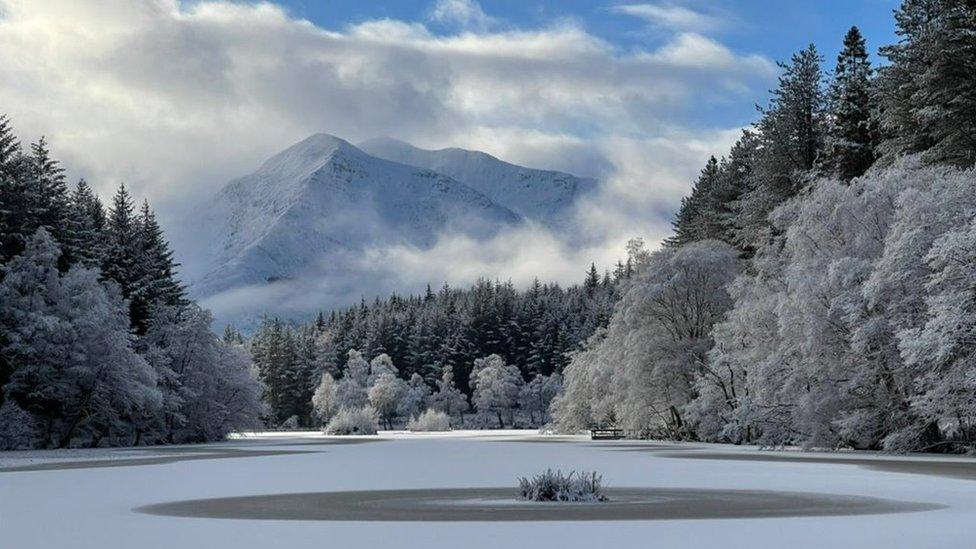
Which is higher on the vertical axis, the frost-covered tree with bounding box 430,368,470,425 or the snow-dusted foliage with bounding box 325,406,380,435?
the frost-covered tree with bounding box 430,368,470,425

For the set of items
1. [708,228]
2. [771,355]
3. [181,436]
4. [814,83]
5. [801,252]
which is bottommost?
[181,436]

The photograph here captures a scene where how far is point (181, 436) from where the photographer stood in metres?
81.4

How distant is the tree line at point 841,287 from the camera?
135ft

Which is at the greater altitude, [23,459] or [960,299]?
[960,299]

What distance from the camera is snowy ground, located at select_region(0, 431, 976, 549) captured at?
14727 millimetres

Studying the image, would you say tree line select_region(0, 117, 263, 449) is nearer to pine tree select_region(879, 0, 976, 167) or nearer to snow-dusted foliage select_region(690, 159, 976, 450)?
snow-dusted foliage select_region(690, 159, 976, 450)

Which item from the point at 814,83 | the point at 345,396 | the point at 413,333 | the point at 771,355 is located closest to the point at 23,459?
the point at 771,355

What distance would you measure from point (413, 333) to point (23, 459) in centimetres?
13339

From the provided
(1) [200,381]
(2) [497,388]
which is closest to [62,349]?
(1) [200,381]

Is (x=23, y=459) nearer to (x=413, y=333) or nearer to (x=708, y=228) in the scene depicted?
(x=708, y=228)

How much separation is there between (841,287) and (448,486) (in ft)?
87.3

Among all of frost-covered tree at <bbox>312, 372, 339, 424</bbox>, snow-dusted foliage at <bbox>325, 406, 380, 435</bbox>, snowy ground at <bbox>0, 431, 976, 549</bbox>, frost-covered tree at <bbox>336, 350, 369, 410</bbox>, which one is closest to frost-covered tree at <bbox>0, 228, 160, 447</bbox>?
snowy ground at <bbox>0, 431, 976, 549</bbox>

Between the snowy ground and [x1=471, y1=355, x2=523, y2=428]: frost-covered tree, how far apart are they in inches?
4532

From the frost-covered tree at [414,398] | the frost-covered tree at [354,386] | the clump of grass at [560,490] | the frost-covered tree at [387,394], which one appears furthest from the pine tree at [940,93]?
the frost-covered tree at [414,398]
